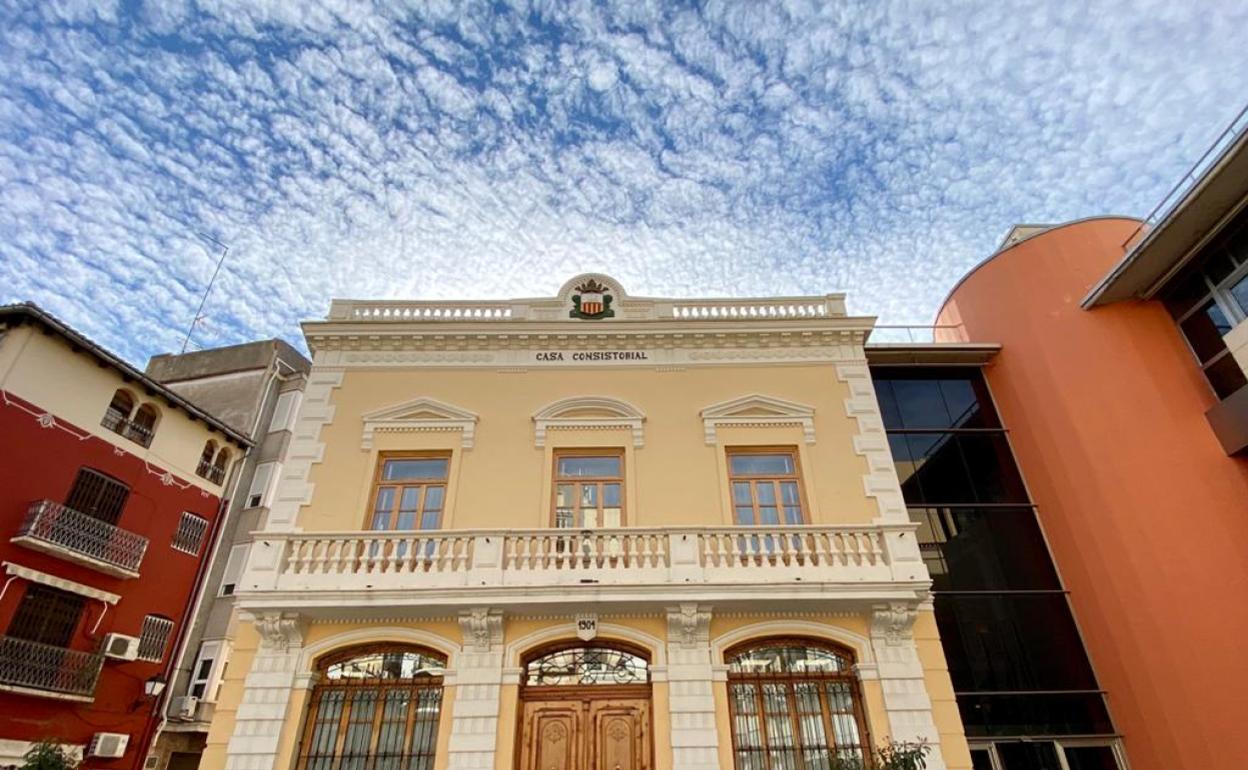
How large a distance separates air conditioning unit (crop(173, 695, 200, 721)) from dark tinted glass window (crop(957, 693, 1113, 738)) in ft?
57.4

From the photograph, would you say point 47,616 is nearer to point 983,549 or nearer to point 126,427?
point 126,427

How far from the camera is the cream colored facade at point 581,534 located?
914 centimetres

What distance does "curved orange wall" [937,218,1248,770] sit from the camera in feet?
32.3

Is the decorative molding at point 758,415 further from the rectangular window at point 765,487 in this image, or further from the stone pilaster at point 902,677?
the stone pilaster at point 902,677

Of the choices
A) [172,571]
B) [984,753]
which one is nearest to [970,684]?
[984,753]

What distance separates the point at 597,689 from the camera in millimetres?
9445

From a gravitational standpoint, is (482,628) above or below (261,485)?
below

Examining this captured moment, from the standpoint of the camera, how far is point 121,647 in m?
14.4

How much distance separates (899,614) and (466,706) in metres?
6.17

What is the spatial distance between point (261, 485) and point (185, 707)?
6.05 metres

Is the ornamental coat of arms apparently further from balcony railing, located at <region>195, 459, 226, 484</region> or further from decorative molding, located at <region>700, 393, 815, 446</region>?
balcony railing, located at <region>195, 459, 226, 484</region>

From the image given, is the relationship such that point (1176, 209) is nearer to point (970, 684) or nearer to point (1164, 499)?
point (1164, 499)

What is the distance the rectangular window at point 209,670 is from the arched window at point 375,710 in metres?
10.2

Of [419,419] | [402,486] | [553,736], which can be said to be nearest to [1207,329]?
[553,736]
